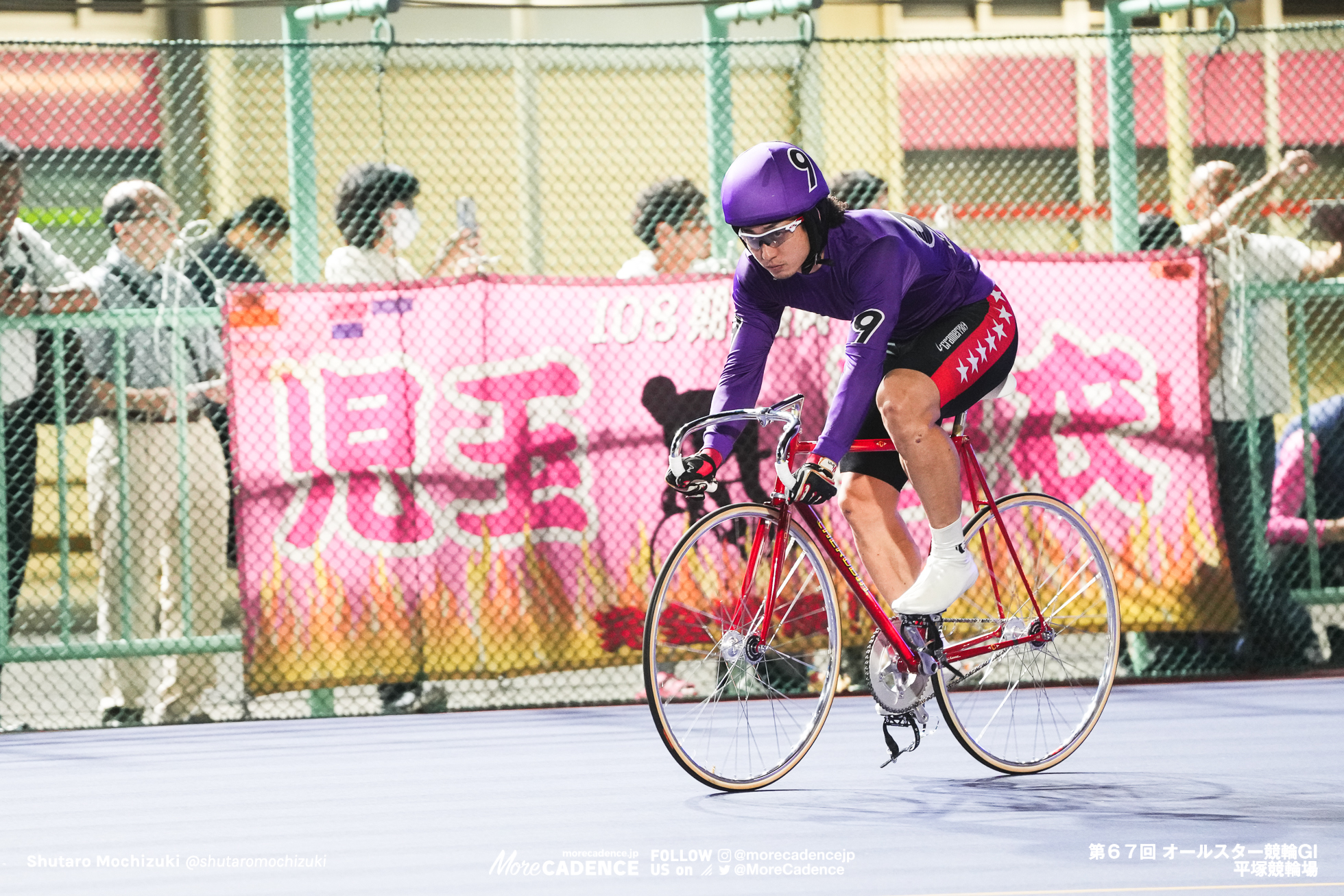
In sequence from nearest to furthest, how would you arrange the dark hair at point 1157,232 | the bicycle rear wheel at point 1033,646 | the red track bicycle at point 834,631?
the red track bicycle at point 834,631, the bicycle rear wheel at point 1033,646, the dark hair at point 1157,232

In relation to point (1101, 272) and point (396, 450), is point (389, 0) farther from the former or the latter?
point (1101, 272)

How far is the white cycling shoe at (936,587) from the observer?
4414 mm

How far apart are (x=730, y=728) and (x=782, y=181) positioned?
1.93m

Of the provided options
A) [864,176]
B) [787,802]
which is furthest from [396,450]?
[787,802]

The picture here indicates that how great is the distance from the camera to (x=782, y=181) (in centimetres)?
408

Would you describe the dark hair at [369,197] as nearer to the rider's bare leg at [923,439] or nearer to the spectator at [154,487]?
the spectator at [154,487]

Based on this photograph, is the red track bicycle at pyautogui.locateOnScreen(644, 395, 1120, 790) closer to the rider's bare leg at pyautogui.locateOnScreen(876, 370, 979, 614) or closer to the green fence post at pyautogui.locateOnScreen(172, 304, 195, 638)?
the rider's bare leg at pyautogui.locateOnScreen(876, 370, 979, 614)

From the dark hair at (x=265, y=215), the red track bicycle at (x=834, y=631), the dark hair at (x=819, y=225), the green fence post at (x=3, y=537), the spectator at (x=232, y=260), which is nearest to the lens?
the dark hair at (x=819, y=225)

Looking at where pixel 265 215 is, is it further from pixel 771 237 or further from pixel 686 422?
pixel 771 237

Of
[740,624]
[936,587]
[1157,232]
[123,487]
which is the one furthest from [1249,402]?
[123,487]

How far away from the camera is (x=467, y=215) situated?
A: 23.5ft

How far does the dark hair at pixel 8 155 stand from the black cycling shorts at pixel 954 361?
13.2 feet

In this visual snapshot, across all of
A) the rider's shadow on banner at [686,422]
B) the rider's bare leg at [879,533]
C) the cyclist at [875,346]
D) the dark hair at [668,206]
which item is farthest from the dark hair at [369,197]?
the rider's bare leg at [879,533]

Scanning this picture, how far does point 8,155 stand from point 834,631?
428 cm
